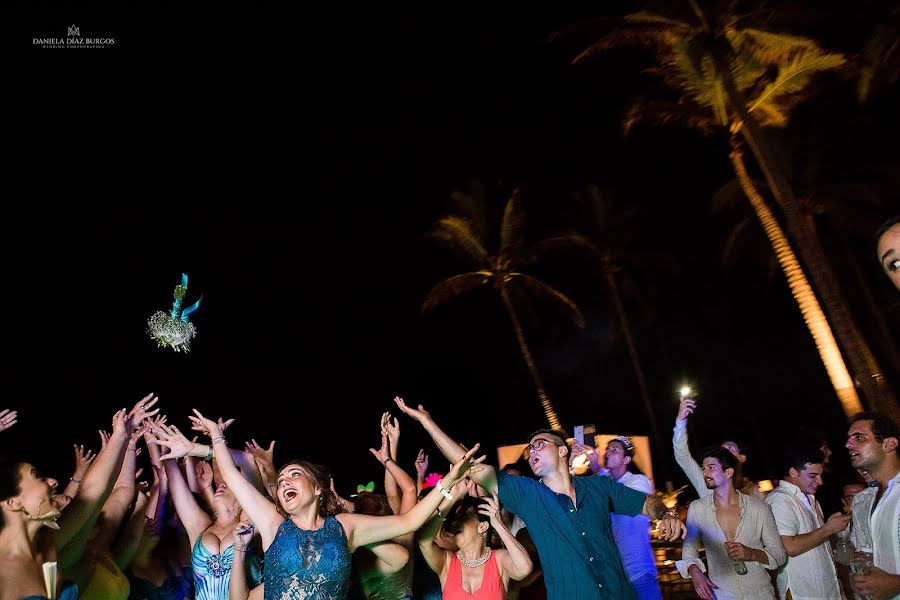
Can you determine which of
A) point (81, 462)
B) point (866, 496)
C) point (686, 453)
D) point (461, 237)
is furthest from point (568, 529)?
point (461, 237)

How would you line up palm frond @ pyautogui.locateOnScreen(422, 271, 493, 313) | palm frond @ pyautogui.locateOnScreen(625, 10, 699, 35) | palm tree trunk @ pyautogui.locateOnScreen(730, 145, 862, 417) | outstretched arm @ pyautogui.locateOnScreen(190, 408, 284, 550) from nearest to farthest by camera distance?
outstretched arm @ pyautogui.locateOnScreen(190, 408, 284, 550) < palm tree trunk @ pyautogui.locateOnScreen(730, 145, 862, 417) < palm frond @ pyautogui.locateOnScreen(625, 10, 699, 35) < palm frond @ pyautogui.locateOnScreen(422, 271, 493, 313)

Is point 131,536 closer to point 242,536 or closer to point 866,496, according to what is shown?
point 242,536

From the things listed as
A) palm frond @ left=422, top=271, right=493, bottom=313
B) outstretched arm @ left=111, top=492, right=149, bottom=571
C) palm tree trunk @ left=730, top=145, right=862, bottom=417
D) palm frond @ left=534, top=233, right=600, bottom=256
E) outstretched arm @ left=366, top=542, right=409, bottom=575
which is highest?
palm frond @ left=534, top=233, right=600, bottom=256

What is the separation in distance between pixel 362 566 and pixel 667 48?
15188 millimetres

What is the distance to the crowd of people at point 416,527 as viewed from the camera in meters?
4.11

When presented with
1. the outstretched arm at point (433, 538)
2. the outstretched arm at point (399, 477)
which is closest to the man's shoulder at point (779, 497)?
the outstretched arm at point (433, 538)

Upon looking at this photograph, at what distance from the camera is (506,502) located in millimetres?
4637

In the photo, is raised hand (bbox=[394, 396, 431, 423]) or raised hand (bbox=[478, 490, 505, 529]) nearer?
raised hand (bbox=[478, 490, 505, 529])

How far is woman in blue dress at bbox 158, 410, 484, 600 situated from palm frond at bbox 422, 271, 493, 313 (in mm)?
23790

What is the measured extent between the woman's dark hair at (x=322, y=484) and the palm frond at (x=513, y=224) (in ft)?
80.2

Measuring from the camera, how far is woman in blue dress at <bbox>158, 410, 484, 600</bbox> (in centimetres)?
425

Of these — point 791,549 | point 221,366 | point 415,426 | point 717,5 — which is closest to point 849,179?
point 717,5

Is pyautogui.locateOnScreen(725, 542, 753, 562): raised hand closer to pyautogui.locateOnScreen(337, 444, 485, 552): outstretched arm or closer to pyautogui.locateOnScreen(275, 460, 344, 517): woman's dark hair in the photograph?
pyautogui.locateOnScreen(337, 444, 485, 552): outstretched arm

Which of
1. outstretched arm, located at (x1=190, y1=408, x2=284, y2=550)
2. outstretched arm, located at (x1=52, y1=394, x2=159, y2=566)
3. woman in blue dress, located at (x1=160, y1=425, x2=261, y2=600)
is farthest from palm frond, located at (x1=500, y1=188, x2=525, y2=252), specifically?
outstretched arm, located at (x1=52, y1=394, x2=159, y2=566)
